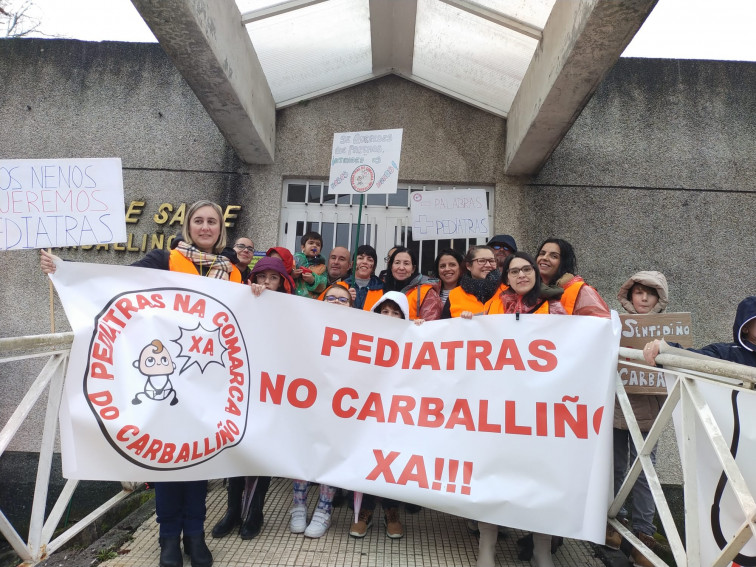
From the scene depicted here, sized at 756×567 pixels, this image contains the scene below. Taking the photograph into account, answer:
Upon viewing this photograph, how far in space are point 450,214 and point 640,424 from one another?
2.29 m

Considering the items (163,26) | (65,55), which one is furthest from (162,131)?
(163,26)

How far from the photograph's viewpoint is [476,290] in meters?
3.22

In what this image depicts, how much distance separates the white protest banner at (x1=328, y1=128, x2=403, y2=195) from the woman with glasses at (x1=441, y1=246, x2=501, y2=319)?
46.6 inches

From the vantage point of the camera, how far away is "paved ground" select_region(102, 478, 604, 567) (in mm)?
2691

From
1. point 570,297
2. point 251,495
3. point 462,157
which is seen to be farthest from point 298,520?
point 462,157

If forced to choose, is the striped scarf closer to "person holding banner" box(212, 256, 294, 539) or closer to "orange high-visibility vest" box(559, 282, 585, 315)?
"person holding banner" box(212, 256, 294, 539)

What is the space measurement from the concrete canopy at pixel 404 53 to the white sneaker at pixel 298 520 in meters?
3.32

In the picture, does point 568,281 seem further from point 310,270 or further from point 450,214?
point 310,270

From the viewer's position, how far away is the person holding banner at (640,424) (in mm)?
3102

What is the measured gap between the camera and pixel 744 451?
73.7 inches

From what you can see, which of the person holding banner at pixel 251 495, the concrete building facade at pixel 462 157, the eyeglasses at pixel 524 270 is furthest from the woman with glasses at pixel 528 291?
the concrete building facade at pixel 462 157

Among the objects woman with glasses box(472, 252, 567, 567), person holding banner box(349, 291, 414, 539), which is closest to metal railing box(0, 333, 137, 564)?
person holding banner box(349, 291, 414, 539)

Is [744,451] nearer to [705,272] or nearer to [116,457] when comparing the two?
[116,457]

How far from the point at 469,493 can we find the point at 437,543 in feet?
2.06
